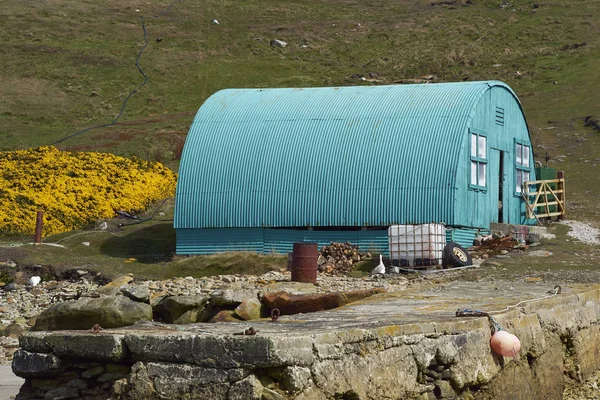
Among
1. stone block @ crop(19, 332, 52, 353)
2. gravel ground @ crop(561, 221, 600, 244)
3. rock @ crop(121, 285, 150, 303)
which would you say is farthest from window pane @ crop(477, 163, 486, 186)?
stone block @ crop(19, 332, 52, 353)

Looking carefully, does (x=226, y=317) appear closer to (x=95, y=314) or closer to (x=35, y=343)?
(x=95, y=314)

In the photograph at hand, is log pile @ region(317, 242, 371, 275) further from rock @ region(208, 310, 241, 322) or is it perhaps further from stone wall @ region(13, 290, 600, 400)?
stone wall @ region(13, 290, 600, 400)

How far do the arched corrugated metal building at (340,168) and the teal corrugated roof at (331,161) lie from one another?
0.03m

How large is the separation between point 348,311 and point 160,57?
212 feet

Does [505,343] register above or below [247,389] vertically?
below

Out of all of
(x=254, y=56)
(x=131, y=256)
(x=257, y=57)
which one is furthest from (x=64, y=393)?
(x=254, y=56)

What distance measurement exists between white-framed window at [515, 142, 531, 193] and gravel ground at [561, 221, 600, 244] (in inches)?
76.1

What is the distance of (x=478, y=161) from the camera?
3073cm

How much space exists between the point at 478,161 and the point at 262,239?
6.85m

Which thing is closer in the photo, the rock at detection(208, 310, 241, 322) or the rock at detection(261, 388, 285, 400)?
the rock at detection(261, 388, 285, 400)

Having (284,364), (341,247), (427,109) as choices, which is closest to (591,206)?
(427,109)

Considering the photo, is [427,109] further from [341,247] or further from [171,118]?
[171,118]

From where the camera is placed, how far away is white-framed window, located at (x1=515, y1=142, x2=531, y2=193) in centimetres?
3441

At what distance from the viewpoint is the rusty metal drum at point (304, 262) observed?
24094mm
